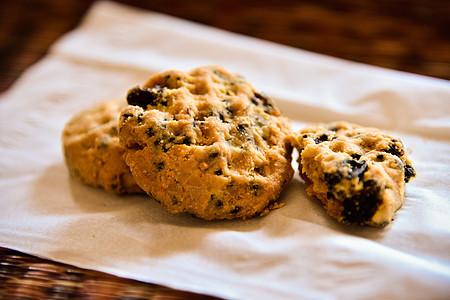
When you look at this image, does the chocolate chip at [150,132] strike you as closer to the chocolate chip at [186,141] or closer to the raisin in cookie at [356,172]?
the chocolate chip at [186,141]

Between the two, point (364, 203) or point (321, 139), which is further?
point (321, 139)

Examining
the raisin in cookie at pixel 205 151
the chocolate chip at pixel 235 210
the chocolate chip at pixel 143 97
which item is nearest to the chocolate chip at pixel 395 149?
the raisin in cookie at pixel 205 151

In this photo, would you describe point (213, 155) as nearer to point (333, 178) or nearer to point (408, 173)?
point (333, 178)

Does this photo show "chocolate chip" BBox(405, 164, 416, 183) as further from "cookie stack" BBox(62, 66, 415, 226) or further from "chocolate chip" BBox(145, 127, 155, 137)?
"chocolate chip" BBox(145, 127, 155, 137)

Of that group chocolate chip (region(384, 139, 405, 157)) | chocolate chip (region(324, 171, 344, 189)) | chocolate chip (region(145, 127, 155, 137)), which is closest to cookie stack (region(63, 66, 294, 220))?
chocolate chip (region(145, 127, 155, 137))

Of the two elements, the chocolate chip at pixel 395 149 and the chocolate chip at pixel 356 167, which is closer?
the chocolate chip at pixel 356 167

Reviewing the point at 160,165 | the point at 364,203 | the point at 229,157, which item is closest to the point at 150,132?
the point at 160,165

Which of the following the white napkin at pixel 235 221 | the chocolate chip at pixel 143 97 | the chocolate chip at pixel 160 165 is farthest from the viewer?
the chocolate chip at pixel 143 97
